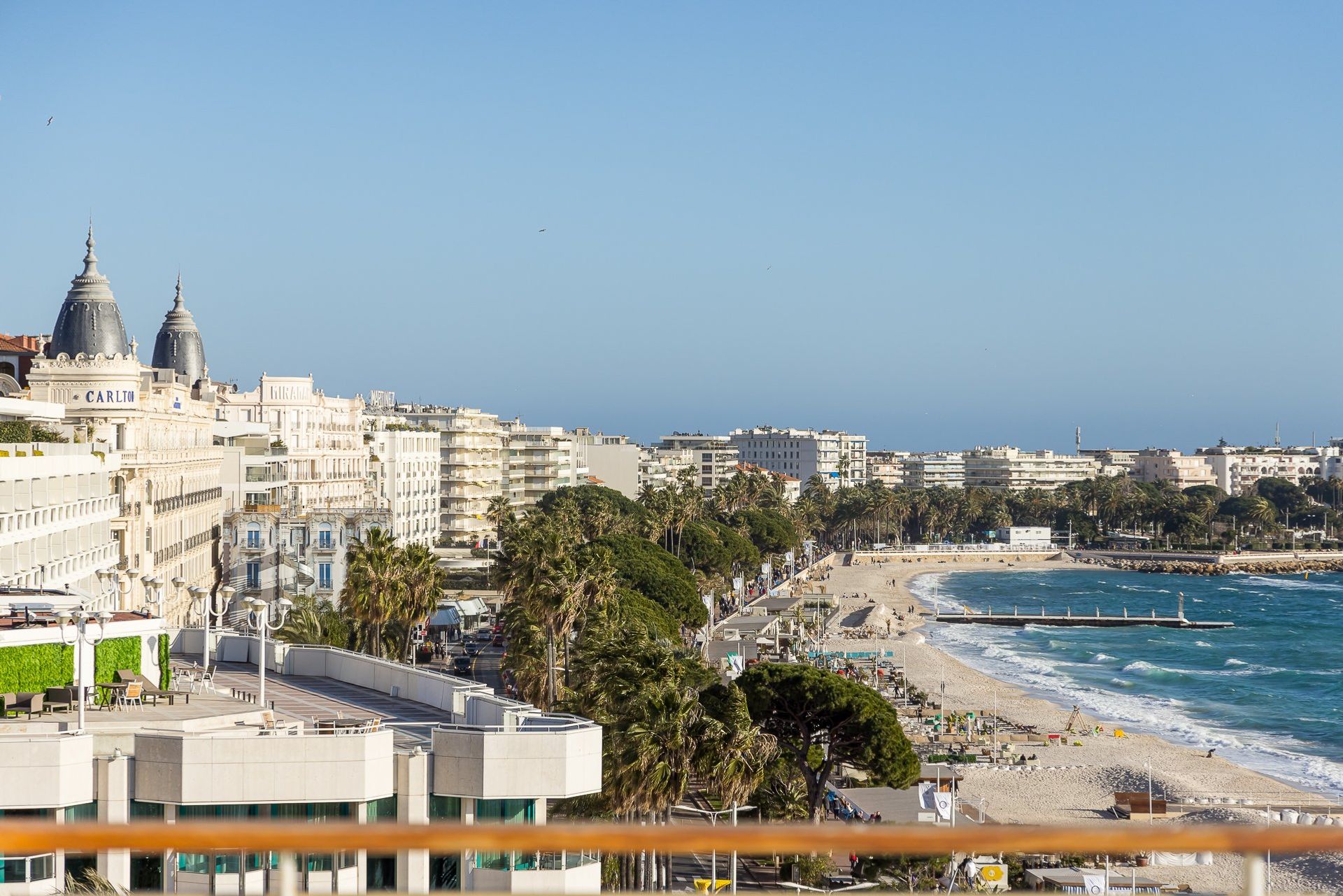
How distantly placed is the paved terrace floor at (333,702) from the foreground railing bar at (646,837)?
18.0 m

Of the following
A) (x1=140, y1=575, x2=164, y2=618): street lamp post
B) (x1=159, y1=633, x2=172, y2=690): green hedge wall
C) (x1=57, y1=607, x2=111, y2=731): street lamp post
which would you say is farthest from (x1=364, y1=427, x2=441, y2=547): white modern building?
(x1=57, y1=607, x2=111, y2=731): street lamp post

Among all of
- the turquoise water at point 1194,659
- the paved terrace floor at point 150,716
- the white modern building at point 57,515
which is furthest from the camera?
the turquoise water at point 1194,659

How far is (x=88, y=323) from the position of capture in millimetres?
55219

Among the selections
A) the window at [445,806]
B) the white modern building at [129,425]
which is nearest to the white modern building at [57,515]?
the white modern building at [129,425]

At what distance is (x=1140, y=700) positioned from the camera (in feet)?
247

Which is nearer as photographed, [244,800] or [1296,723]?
[244,800]

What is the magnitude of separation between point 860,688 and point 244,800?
22.7 meters

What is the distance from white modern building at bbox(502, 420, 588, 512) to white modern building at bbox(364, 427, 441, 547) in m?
A: 14.1

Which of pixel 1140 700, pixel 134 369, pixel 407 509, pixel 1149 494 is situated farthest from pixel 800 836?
pixel 1149 494

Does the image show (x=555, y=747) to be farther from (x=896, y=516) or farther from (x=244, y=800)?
(x=896, y=516)

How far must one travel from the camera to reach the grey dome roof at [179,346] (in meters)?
79.5

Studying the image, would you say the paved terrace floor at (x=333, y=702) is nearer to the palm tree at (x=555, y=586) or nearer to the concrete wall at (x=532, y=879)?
the concrete wall at (x=532, y=879)

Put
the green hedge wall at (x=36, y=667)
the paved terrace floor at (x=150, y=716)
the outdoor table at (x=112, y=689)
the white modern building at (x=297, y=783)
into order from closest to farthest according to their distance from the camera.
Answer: the white modern building at (x=297, y=783), the paved terrace floor at (x=150, y=716), the green hedge wall at (x=36, y=667), the outdoor table at (x=112, y=689)

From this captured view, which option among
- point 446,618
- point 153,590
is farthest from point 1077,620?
point 153,590
